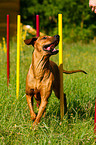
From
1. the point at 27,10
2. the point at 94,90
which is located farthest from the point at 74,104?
the point at 27,10

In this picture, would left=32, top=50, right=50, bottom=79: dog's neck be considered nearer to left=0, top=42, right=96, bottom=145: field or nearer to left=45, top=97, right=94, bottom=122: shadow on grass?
left=0, top=42, right=96, bottom=145: field

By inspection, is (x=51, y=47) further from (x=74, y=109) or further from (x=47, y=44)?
(x=74, y=109)

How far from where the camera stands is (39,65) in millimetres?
3219

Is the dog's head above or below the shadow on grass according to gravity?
above

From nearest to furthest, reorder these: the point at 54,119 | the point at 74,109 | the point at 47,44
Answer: the point at 47,44 → the point at 54,119 → the point at 74,109

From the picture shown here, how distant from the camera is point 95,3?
3066 mm

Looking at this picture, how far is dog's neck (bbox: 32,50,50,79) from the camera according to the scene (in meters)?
3.20

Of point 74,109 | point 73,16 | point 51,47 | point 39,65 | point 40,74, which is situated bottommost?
point 74,109

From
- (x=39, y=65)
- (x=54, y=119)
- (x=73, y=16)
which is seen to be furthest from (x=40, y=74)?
(x=73, y=16)

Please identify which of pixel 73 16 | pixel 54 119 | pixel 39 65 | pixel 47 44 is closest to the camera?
pixel 47 44

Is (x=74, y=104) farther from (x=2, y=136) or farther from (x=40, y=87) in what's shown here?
(x=2, y=136)

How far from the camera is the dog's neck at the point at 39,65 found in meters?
3.20

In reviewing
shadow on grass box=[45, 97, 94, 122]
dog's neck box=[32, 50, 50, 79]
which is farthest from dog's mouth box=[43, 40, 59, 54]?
shadow on grass box=[45, 97, 94, 122]

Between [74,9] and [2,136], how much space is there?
40.9ft
